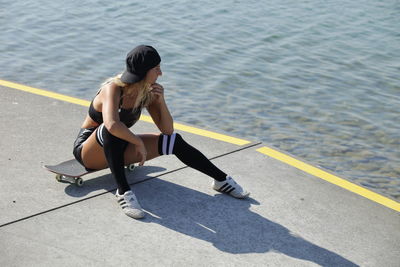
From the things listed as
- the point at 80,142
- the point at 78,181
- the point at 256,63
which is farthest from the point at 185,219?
the point at 256,63

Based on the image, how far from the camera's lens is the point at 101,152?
17.8ft

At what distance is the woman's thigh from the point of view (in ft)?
17.8

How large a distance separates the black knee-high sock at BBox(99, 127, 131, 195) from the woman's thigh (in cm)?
15

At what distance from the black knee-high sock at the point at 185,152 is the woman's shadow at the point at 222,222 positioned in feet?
0.69

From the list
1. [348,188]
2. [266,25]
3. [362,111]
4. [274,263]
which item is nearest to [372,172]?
[348,188]

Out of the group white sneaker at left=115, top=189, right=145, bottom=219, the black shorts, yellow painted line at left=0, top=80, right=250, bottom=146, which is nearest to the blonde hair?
the black shorts

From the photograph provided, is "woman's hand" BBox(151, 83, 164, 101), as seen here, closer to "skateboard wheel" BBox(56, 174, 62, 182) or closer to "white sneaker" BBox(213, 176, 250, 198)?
"white sneaker" BBox(213, 176, 250, 198)

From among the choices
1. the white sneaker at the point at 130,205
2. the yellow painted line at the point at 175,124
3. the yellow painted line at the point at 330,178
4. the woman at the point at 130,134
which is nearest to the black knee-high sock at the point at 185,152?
the woman at the point at 130,134

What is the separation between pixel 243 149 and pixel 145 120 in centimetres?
111

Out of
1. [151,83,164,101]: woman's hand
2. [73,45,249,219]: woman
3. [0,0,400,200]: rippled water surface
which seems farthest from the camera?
[0,0,400,200]: rippled water surface

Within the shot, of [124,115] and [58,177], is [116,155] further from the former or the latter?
[58,177]

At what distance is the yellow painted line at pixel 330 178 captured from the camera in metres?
5.92

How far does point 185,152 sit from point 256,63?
205 inches

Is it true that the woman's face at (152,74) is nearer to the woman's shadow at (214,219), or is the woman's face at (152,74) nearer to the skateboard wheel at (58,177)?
the woman's shadow at (214,219)
